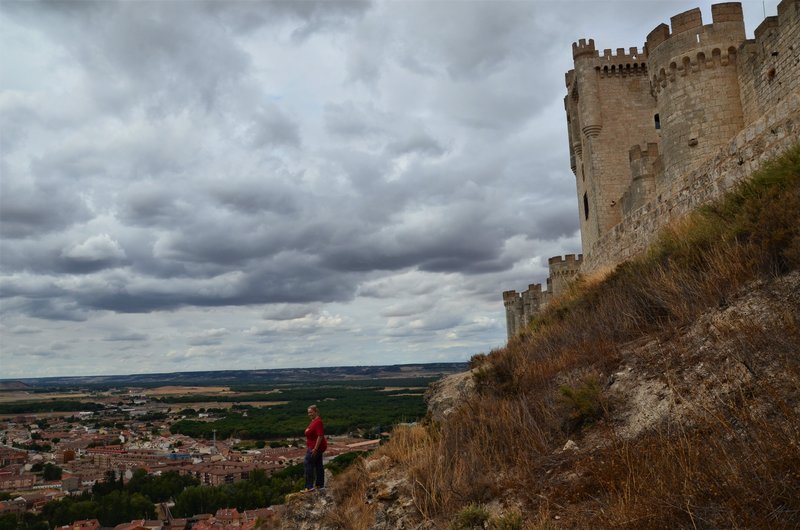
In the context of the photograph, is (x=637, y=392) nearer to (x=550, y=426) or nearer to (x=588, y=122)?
(x=550, y=426)

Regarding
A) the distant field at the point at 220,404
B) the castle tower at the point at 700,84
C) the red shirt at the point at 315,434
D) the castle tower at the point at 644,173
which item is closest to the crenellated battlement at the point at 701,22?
the castle tower at the point at 700,84

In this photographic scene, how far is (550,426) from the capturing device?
20.0 feet

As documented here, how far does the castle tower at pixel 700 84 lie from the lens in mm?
14148

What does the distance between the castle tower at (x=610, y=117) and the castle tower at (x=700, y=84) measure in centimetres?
936

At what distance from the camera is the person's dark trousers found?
930 cm

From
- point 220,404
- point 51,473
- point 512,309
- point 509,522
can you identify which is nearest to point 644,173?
point 509,522

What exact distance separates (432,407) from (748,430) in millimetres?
8983

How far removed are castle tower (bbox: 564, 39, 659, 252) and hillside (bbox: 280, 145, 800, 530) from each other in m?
15.6

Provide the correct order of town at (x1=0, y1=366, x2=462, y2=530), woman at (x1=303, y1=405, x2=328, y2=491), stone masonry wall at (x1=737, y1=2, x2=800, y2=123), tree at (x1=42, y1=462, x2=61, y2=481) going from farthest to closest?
tree at (x1=42, y1=462, x2=61, y2=481) → town at (x1=0, y1=366, x2=462, y2=530) → stone masonry wall at (x1=737, y1=2, x2=800, y2=123) → woman at (x1=303, y1=405, x2=328, y2=491)

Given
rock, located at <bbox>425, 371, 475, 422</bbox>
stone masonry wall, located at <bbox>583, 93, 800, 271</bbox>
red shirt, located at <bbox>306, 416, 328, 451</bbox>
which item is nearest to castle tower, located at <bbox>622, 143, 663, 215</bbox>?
stone masonry wall, located at <bbox>583, 93, 800, 271</bbox>

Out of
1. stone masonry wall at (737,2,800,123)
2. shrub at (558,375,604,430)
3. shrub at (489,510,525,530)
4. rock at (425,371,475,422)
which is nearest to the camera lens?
shrub at (489,510,525,530)

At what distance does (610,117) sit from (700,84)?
10344 mm

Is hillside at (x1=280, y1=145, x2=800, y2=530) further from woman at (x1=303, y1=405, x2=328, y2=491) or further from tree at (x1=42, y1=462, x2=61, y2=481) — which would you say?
tree at (x1=42, y1=462, x2=61, y2=481)

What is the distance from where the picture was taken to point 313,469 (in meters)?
9.54
